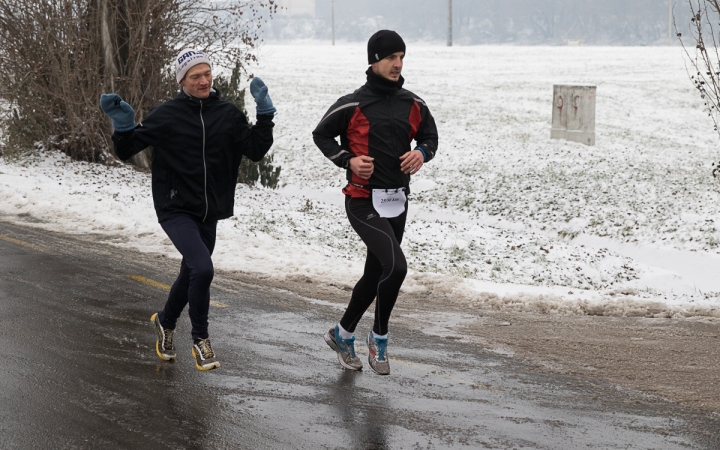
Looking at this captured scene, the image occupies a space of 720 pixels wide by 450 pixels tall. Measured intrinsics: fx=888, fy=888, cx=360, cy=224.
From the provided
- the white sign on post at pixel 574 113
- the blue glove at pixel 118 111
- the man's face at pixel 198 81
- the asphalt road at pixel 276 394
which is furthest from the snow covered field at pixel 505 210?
the blue glove at pixel 118 111

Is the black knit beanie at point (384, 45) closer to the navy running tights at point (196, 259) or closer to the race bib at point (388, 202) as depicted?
the race bib at point (388, 202)

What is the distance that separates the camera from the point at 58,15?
16297mm

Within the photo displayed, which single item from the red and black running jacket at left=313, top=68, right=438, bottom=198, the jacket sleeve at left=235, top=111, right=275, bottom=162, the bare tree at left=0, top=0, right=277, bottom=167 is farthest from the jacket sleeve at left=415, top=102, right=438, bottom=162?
the bare tree at left=0, top=0, right=277, bottom=167

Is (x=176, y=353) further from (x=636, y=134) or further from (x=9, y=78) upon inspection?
(x=636, y=134)

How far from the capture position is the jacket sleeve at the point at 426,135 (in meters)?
5.84

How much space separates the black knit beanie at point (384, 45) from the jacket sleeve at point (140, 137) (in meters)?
1.38

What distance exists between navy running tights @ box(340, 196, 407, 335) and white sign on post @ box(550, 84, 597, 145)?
16071mm

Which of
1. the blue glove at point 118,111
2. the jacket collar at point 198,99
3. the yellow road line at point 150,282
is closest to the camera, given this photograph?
the blue glove at point 118,111

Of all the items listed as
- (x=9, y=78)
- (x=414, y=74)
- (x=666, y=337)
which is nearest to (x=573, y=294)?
(x=666, y=337)

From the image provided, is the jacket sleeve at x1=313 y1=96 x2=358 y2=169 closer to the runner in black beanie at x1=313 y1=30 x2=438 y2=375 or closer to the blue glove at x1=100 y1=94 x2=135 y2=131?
the runner in black beanie at x1=313 y1=30 x2=438 y2=375

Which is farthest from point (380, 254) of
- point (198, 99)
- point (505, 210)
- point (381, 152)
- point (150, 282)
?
point (505, 210)

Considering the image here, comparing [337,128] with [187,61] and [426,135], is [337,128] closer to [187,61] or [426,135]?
[426,135]

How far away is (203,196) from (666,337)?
4074 millimetres

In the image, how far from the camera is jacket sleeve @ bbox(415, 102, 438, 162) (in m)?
5.84
